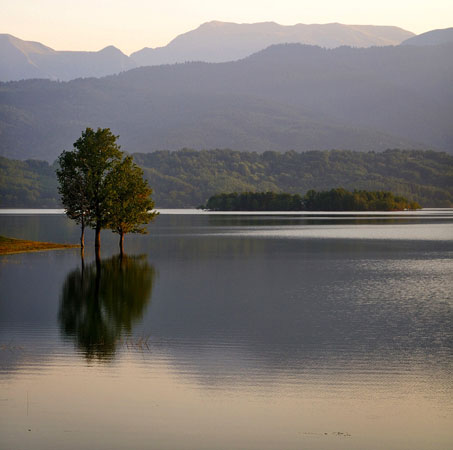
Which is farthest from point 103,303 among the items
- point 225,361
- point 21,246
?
point 21,246

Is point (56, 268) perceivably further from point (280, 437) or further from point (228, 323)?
point (280, 437)

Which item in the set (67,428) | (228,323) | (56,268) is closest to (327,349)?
(228,323)

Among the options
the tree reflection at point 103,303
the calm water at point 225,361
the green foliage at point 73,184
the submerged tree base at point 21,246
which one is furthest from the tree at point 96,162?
the calm water at point 225,361

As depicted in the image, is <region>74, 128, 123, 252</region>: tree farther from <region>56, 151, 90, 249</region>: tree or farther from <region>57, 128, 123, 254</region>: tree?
<region>56, 151, 90, 249</region>: tree

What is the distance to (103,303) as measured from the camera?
1446 inches

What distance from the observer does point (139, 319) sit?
32125mm

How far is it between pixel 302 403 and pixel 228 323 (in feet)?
41.1

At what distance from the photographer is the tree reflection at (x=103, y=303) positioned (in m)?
27.4

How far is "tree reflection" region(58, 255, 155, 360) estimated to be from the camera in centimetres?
2739

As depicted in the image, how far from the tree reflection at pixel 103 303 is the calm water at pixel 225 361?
97 millimetres

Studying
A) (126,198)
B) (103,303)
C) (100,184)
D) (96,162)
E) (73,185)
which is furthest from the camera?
(126,198)

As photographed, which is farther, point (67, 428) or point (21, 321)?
point (21, 321)

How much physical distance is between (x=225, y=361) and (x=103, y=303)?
14.0 metres

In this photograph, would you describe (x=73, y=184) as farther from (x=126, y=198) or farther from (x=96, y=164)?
(x=126, y=198)
